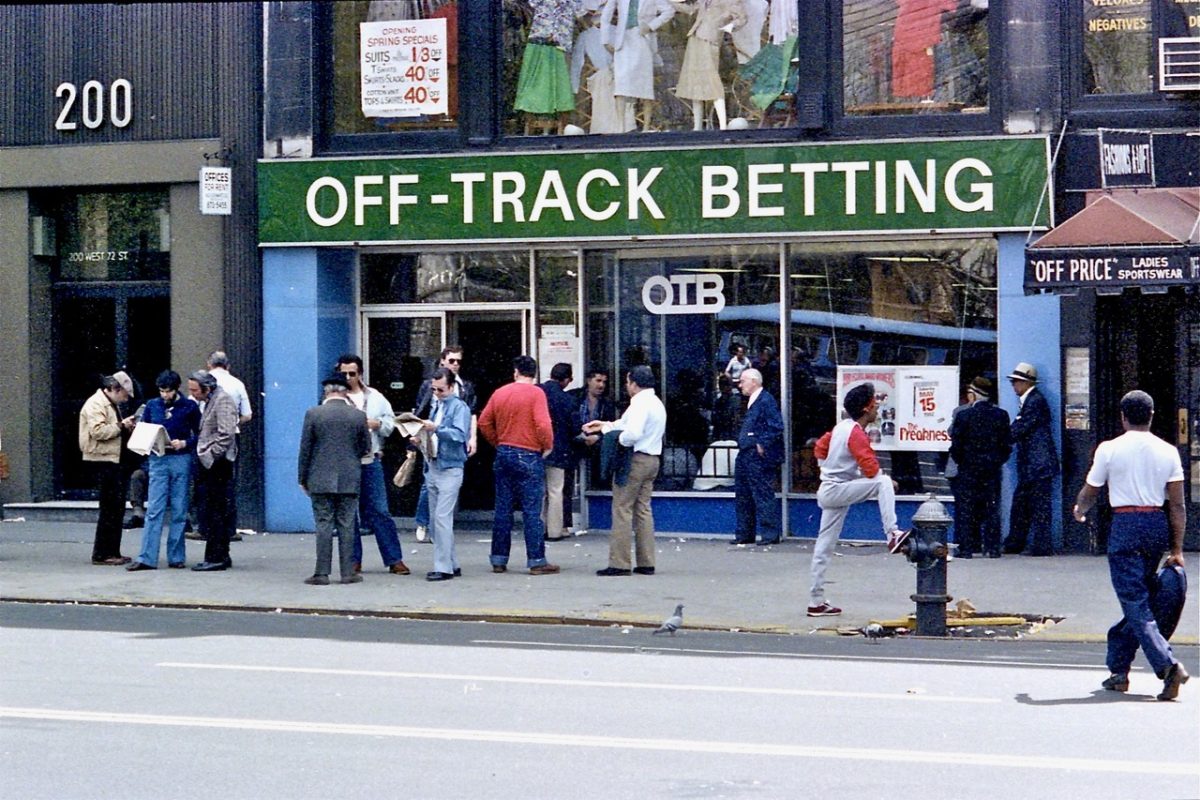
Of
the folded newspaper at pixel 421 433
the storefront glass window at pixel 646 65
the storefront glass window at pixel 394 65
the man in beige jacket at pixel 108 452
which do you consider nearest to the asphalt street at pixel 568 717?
the folded newspaper at pixel 421 433

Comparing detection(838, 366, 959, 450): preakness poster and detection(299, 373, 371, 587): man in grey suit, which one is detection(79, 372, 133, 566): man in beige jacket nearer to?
detection(299, 373, 371, 587): man in grey suit

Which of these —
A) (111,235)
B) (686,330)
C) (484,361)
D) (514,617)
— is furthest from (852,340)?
(111,235)

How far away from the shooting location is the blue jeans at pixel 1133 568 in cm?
981

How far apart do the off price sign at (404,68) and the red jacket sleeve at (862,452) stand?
7.74m

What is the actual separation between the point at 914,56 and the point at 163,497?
860 centimetres

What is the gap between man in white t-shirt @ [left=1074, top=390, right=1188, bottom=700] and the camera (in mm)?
9828

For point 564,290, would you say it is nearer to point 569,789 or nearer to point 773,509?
point 773,509

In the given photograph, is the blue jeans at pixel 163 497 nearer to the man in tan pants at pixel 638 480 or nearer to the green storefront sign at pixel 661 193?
the green storefront sign at pixel 661 193

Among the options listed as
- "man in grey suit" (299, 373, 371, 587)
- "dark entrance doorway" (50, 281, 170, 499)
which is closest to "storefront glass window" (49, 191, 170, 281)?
"dark entrance doorway" (50, 281, 170, 499)

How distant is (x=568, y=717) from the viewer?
898cm

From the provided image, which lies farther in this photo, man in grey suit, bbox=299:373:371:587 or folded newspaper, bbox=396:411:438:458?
folded newspaper, bbox=396:411:438:458

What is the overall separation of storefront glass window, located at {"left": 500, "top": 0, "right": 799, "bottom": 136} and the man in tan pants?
396 centimetres

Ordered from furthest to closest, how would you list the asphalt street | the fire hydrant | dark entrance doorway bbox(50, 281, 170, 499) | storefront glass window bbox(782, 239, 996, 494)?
dark entrance doorway bbox(50, 281, 170, 499) < storefront glass window bbox(782, 239, 996, 494) < the fire hydrant < the asphalt street

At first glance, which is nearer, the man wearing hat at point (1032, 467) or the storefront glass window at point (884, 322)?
the man wearing hat at point (1032, 467)
